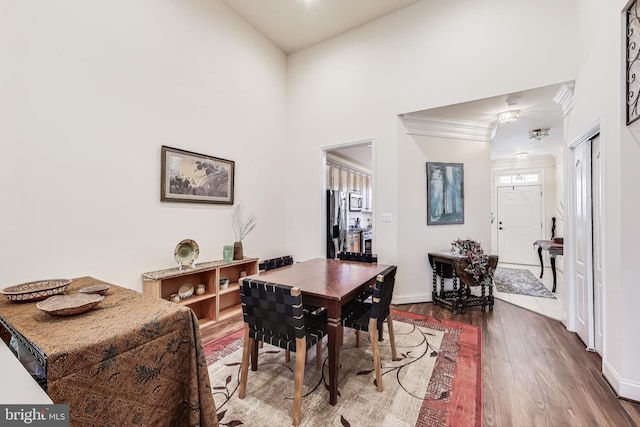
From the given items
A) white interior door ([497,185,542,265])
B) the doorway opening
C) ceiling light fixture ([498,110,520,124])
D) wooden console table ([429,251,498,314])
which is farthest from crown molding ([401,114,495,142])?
white interior door ([497,185,542,265])

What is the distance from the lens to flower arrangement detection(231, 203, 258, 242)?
369 centimetres

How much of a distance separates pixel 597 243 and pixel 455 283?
1.66m

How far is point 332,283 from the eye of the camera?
2.04 meters

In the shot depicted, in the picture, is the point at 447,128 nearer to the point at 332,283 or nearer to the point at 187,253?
the point at 332,283

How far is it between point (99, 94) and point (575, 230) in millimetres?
4829

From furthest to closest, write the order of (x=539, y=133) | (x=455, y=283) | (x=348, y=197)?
(x=348, y=197)
(x=539, y=133)
(x=455, y=283)

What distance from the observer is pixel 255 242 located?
4031 mm

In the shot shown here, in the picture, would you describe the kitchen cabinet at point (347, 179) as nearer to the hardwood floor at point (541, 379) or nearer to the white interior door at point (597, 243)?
the hardwood floor at point (541, 379)

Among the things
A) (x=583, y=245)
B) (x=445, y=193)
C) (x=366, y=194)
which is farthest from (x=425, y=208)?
(x=366, y=194)

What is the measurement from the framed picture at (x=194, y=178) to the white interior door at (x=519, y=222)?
22.1 ft

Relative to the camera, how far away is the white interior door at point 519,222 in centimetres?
647

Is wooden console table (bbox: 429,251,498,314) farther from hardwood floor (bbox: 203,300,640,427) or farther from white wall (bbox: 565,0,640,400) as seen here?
white wall (bbox: 565,0,640,400)

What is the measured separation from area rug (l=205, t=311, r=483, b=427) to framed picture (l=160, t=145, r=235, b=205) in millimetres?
1636

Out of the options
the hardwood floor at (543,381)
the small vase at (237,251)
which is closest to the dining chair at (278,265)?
the small vase at (237,251)
